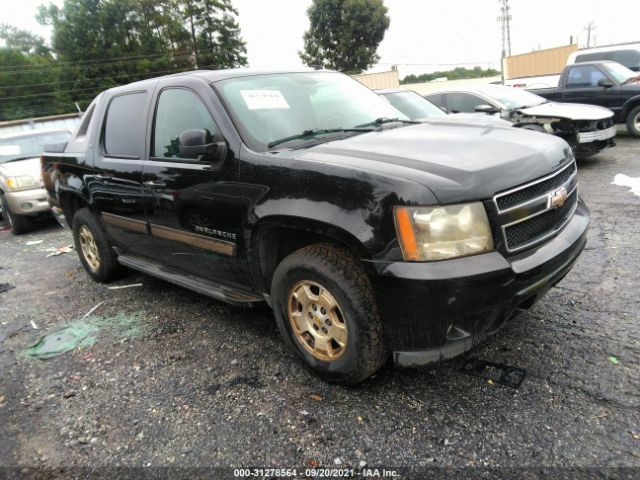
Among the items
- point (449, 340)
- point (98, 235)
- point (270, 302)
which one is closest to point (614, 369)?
point (449, 340)

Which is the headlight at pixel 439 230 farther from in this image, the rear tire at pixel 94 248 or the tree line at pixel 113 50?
the tree line at pixel 113 50

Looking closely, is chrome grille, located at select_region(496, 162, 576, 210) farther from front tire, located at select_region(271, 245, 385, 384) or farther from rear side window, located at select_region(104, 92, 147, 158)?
rear side window, located at select_region(104, 92, 147, 158)

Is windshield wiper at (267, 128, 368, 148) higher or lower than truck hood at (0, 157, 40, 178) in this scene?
higher

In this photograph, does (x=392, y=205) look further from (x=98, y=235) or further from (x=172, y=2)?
(x=172, y=2)

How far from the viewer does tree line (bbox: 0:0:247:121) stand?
152 feet

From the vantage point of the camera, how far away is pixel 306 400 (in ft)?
8.75

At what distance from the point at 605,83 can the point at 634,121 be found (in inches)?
39.9

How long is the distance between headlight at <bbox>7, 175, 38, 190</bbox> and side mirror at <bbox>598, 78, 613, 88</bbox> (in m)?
11.1

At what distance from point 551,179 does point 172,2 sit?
53.5 meters

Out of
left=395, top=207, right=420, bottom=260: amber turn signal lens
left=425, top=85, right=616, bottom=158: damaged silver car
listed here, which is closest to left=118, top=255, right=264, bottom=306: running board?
left=395, top=207, right=420, bottom=260: amber turn signal lens

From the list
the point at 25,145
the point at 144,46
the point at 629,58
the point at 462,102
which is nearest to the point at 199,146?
the point at 462,102

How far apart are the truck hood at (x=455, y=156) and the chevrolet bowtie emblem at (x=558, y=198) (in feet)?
0.44

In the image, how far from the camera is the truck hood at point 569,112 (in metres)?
7.61

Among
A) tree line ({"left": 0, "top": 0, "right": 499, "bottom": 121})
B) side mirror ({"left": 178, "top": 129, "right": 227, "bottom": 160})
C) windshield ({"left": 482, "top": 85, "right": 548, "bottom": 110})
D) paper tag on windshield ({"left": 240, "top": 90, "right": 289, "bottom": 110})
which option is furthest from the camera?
tree line ({"left": 0, "top": 0, "right": 499, "bottom": 121})
